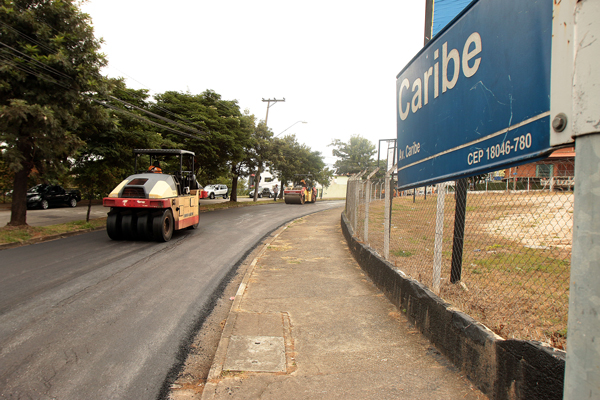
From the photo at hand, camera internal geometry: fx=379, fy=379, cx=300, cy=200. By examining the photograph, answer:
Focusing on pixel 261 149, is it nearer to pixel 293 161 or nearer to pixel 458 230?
pixel 293 161

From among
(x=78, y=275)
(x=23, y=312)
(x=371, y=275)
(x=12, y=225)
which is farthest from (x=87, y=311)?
(x=12, y=225)

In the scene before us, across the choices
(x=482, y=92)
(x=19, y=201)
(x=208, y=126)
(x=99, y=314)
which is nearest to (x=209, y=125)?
(x=208, y=126)

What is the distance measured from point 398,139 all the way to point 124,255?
7.46 m

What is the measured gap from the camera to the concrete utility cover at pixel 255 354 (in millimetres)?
3588

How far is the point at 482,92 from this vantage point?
236 cm

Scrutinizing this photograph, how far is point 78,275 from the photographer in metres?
7.00

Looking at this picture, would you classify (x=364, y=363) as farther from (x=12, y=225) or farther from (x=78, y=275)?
(x=12, y=225)

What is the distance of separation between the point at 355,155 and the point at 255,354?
69041 millimetres

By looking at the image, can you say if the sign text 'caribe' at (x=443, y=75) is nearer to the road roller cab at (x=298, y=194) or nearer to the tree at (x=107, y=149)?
the tree at (x=107, y=149)

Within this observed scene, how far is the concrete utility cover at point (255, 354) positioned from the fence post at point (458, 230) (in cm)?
246

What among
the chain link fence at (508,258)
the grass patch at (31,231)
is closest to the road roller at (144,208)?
the grass patch at (31,231)

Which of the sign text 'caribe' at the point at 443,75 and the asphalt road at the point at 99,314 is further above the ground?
the sign text 'caribe' at the point at 443,75

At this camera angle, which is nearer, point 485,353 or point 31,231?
point 485,353

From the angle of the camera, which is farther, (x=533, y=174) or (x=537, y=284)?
(x=537, y=284)
